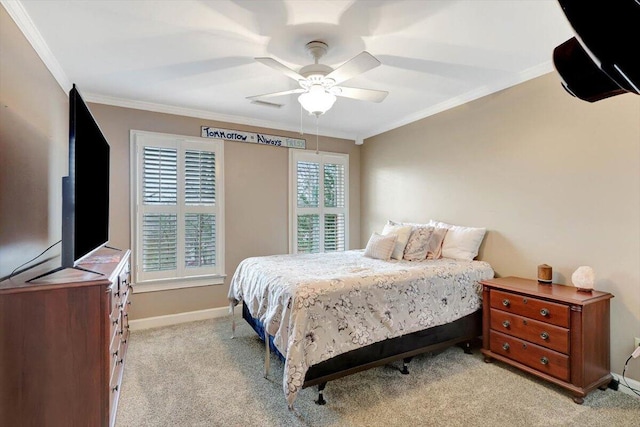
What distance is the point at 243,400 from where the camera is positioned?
84.9 inches

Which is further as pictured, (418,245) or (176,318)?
(176,318)

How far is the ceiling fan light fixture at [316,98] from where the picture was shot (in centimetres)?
231

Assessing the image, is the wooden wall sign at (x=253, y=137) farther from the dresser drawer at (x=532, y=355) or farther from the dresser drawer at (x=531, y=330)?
the dresser drawer at (x=532, y=355)

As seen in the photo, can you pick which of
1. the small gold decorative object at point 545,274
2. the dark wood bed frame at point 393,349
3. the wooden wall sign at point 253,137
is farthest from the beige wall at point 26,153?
the small gold decorative object at point 545,274

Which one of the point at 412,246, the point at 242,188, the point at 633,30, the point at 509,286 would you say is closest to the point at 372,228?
the point at 412,246

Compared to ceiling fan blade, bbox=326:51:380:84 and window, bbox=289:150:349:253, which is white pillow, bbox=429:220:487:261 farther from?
ceiling fan blade, bbox=326:51:380:84

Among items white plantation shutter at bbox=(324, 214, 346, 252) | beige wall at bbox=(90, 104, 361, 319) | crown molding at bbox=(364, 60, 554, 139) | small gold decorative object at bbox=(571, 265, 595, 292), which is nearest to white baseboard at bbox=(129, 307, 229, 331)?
beige wall at bbox=(90, 104, 361, 319)

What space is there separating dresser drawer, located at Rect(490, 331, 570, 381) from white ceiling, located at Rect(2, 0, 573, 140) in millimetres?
2274

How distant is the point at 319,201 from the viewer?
15.4 feet

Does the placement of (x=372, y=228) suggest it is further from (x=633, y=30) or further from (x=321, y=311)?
(x=633, y=30)

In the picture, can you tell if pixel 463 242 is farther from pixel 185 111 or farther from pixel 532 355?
pixel 185 111

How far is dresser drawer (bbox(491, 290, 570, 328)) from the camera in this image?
7.27 feet

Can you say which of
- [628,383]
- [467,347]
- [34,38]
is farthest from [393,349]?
[34,38]

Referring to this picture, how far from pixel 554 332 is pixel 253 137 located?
12.2 ft
